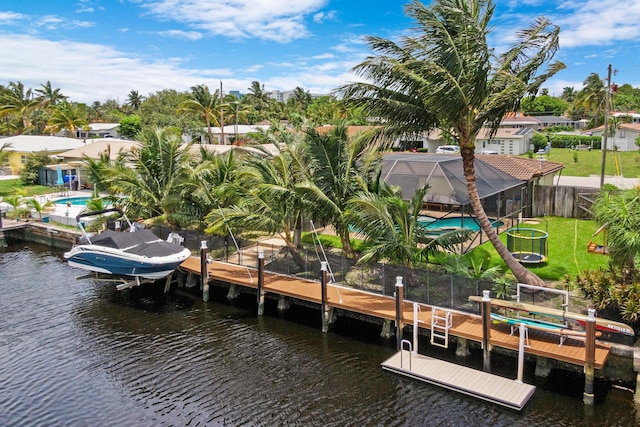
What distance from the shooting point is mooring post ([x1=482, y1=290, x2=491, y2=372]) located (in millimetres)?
14797

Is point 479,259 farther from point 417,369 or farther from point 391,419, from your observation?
point 391,419

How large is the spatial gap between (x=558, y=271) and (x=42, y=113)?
8962 centimetres

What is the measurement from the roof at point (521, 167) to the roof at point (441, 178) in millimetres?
1057

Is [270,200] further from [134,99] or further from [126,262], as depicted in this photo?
[134,99]

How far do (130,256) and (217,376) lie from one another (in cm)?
790

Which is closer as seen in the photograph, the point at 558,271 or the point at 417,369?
the point at 417,369

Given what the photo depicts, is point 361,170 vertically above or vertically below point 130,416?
above

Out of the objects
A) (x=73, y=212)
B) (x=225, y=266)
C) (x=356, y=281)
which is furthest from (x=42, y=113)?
(x=356, y=281)

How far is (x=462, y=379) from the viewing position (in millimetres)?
14406

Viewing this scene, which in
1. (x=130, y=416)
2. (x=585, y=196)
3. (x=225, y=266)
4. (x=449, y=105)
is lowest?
(x=130, y=416)

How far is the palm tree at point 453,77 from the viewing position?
1588cm

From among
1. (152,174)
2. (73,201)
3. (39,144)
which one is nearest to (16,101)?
(39,144)

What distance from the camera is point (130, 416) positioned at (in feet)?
45.0

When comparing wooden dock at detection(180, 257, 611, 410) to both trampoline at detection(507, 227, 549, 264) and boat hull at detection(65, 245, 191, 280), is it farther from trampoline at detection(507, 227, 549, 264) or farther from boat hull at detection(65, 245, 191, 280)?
trampoline at detection(507, 227, 549, 264)
